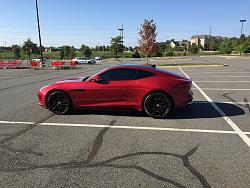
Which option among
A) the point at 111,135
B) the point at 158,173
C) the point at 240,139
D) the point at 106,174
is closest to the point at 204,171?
the point at 158,173

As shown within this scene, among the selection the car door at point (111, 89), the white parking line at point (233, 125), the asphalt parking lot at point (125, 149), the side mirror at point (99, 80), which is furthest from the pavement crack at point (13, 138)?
the white parking line at point (233, 125)

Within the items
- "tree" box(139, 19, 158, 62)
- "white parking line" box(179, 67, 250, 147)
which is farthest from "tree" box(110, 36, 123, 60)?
"white parking line" box(179, 67, 250, 147)

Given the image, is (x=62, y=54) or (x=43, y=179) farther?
(x=62, y=54)

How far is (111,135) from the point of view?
18.3 feet

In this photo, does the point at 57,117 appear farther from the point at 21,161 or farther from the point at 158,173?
the point at 158,173

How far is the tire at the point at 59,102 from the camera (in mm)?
7293

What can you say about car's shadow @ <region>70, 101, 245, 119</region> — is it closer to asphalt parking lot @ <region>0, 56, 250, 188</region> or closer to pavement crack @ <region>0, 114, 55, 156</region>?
asphalt parking lot @ <region>0, 56, 250, 188</region>

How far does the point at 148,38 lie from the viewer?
3769 centimetres

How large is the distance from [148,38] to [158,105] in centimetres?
3186

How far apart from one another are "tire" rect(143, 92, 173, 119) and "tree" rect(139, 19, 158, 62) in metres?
31.2

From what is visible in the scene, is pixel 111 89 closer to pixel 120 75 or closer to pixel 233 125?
pixel 120 75

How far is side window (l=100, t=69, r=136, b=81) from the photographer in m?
7.09

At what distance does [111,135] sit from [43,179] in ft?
6.67

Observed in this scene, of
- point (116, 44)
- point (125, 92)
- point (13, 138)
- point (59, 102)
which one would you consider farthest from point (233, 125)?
point (116, 44)
